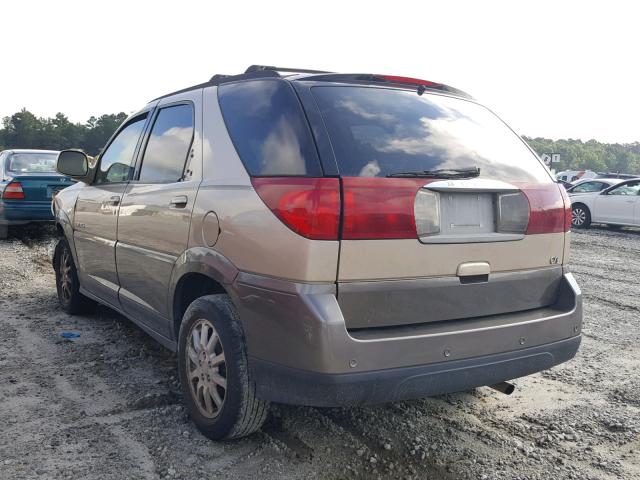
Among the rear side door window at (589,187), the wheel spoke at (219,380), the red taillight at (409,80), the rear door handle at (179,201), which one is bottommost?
the wheel spoke at (219,380)

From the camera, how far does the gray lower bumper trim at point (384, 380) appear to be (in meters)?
2.43

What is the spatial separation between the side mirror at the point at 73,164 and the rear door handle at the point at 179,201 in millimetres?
1869

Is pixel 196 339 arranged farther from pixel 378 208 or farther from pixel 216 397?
pixel 378 208

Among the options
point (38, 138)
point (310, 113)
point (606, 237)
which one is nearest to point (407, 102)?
point (310, 113)

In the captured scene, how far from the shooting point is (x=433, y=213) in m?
2.62

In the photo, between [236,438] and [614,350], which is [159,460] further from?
[614,350]

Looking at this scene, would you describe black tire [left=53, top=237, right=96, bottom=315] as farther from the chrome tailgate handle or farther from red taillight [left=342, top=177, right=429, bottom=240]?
the chrome tailgate handle

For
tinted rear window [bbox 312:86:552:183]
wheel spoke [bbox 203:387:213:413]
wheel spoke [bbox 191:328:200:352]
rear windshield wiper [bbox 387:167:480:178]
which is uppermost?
tinted rear window [bbox 312:86:552:183]

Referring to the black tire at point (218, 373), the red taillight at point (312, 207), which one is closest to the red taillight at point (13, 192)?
the black tire at point (218, 373)

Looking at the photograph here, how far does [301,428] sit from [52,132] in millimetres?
88395

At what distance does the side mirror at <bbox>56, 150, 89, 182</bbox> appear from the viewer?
4.75 meters

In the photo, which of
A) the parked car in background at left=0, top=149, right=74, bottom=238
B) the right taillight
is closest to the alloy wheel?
the right taillight

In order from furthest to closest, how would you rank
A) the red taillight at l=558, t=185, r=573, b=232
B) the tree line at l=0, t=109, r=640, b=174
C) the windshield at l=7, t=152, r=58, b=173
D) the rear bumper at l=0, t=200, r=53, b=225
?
the tree line at l=0, t=109, r=640, b=174
the windshield at l=7, t=152, r=58, b=173
the rear bumper at l=0, t=200, r=53, b=225
the red taillight at l=558, t=185, r=573, b=232

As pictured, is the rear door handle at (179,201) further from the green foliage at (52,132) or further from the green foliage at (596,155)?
the green foliage at (596,155)
